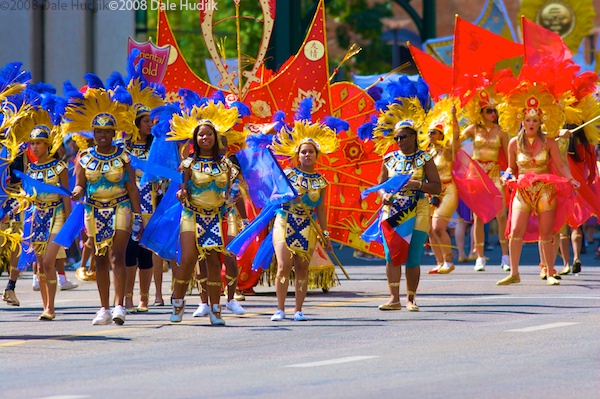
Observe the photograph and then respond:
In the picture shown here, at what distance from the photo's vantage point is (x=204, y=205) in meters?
12.3

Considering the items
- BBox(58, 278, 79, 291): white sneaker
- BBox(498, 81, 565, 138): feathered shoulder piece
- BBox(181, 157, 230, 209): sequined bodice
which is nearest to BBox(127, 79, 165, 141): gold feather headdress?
BBox(181, 157, 230, 209): sequined bodice

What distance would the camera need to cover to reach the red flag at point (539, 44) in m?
17.3

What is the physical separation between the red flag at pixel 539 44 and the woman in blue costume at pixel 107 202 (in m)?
6.46

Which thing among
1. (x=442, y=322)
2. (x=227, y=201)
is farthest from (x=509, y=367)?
(x=227, y=201)

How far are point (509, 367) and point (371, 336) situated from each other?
2.11 metres

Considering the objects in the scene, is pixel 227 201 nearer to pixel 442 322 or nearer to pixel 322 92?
pixel 442 322

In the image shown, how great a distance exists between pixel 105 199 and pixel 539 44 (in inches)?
280

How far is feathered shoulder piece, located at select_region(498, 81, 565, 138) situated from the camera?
16203mm

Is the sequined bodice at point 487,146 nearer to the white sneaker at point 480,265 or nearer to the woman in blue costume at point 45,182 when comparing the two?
the white sneaker at point 480,265

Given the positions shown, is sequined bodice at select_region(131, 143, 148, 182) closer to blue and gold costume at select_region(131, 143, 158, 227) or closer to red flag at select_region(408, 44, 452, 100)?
blue and gold costume at select_region(131, 143, 158, 227)

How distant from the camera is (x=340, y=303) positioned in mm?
14547

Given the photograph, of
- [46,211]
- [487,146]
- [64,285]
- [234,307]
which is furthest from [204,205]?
[487,146]

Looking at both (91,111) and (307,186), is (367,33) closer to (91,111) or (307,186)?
(307,186)

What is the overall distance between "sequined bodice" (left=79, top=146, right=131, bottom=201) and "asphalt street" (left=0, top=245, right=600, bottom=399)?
3.76ft
